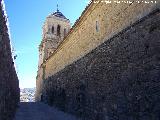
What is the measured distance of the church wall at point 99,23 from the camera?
8.31 meters

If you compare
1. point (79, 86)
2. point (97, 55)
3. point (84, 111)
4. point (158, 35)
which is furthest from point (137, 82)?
point (79, 86)

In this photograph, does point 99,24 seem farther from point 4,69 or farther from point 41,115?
point 41,115

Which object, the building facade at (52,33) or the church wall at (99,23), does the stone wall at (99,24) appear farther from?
the building facade at (52,33)

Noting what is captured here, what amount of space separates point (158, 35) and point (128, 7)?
7.97 feet

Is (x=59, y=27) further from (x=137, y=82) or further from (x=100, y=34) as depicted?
(x=137, y=82)

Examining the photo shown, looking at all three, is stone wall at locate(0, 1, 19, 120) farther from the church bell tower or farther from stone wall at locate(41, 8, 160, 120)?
the church bell tower

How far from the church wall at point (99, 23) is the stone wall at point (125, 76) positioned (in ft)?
1.11

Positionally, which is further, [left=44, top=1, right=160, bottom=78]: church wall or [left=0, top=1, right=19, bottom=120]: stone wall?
[left=44, top=1, right=160, bottom=78]: church wall

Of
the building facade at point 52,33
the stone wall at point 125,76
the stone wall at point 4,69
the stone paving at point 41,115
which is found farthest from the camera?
the building facade at point 52,33

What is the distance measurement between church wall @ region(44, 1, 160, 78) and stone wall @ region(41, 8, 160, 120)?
34 centimetres

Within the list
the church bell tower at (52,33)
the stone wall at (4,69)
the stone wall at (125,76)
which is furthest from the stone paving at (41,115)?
the church bell tower at (52,33)

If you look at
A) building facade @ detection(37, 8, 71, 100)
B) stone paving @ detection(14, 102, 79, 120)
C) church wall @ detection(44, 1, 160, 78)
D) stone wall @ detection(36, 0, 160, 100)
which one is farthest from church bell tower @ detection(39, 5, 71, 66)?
stone paving @ detection(14, 102, 79, 120)

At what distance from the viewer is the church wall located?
8.31 m

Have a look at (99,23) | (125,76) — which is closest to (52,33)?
(99,23)
